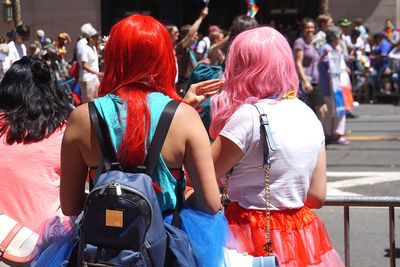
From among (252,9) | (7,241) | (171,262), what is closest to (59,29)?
(252,9)

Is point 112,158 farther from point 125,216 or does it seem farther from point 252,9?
point 252,9

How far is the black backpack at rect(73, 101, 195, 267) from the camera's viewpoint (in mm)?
2607

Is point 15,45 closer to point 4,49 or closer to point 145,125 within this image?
point 4,49

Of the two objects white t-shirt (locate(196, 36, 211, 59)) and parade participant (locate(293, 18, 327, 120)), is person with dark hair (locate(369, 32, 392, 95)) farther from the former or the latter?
parade participant (locate(293, 18, 327, 120))

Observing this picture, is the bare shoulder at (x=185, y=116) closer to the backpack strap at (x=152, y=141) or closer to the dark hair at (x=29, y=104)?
the backpack strap at (x=152, y=141)

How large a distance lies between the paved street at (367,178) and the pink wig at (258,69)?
3.43 m

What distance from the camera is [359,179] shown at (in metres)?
9.82

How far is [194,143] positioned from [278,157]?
60 centimetres

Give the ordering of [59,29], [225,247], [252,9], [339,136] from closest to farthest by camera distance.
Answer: [225,247]
[252,9]
[339,136]
[59,29]

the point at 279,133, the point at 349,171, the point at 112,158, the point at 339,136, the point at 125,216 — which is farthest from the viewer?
the point at 339,136

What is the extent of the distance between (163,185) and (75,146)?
1.20 feet

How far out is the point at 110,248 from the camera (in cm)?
264

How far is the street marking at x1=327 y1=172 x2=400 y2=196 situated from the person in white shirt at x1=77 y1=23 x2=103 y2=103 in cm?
508

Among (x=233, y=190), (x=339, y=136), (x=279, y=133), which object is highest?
(x=279, y=133)
